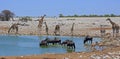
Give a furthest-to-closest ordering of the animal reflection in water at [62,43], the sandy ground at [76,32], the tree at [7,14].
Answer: the tree at [7,14], the animal reflection in water at [62,43], the sandy ground at [76,32]

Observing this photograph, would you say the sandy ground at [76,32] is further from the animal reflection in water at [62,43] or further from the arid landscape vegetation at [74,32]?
the animal reflection in water at [62,43]

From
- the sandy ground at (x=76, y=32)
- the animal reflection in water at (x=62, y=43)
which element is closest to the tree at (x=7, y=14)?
the sandy ground at (x=76, y=32)

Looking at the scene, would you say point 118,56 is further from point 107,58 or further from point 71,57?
point 71,57

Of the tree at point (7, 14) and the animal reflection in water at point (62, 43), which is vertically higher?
the animal reflection in water at point (62, 43)

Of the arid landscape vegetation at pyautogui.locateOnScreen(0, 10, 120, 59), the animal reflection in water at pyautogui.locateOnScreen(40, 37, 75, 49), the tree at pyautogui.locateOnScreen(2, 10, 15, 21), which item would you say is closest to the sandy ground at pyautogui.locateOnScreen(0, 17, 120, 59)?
the arid landscape vegetation at pyautogui.locateOnScreen(0, 10, 120, 59)

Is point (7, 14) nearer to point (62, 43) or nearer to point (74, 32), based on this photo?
point (74, 32)

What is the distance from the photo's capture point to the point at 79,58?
21.7 metres

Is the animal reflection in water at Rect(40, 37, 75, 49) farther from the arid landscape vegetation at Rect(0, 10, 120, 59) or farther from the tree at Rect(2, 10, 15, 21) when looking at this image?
the tree at Rect(2, 10, 15, 21)

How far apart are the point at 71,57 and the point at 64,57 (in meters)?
0.47

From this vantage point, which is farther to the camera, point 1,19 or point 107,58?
point 1,19

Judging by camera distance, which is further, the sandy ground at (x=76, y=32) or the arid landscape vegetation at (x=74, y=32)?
the arid landscape vegetation at (x=74, y=32)

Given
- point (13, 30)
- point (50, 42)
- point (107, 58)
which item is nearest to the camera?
point (107, 58)

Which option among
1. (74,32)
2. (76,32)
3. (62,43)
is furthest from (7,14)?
(62,43)

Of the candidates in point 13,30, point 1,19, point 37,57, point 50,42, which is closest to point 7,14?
point 1,19
